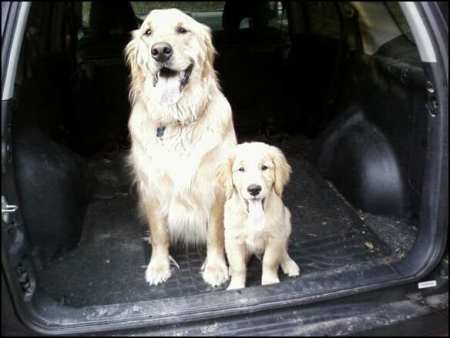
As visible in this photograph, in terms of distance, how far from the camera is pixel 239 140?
4.12 meters

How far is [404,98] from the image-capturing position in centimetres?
261

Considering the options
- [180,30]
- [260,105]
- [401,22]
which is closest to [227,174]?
[180,30]

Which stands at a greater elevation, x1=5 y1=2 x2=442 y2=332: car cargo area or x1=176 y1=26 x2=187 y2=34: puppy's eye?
x1=176 y1=26 x2=187 y2=34: puppy's eye

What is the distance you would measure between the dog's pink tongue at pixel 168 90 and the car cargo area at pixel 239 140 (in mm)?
660

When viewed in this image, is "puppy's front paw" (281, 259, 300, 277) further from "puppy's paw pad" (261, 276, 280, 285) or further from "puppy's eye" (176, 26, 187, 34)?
"puppy's eye" (176, 26, 187, 34)

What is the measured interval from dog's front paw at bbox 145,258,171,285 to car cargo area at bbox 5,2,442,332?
60mm

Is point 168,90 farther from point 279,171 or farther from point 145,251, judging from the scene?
point 145,251

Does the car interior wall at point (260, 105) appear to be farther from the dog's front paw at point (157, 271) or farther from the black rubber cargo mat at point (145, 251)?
the dog's front paw at point (157, 271)

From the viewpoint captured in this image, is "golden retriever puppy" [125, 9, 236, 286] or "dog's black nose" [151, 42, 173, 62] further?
"golden retriever puppy" [125, 9, 236, 286]

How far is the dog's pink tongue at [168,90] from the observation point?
2.49 metres

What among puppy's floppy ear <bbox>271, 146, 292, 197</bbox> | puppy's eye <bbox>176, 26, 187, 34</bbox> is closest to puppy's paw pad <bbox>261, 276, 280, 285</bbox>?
puppy's floppy ear <bbox>271, 146, 292, 197</bbox>

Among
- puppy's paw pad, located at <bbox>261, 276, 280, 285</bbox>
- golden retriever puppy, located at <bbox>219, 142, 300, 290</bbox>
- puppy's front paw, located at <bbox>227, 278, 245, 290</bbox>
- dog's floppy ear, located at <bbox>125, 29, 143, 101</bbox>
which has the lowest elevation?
puppy's front paw, located at <bbox>227, 278, 245, 290</bbox>

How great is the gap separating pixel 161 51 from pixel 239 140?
1846mm

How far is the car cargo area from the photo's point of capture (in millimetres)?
2170
